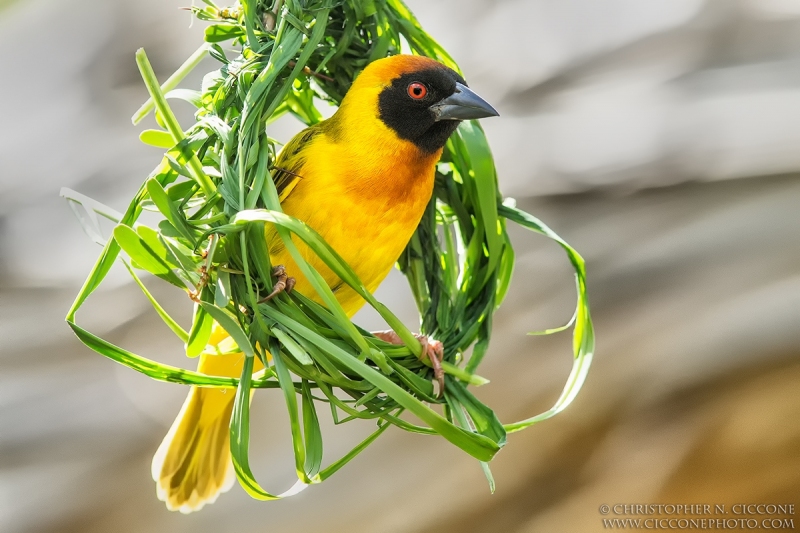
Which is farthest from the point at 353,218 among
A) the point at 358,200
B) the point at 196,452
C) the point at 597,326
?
the point at 597,326

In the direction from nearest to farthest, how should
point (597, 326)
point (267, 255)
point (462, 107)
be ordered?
point (267, 255), point (462, 107), point (597, 326)

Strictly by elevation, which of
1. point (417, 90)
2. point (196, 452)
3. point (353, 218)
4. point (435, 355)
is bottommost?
point (196, 452)

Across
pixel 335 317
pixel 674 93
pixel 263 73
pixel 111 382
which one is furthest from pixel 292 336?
pixel 674 93

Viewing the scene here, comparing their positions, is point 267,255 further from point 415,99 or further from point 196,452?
point 196,452

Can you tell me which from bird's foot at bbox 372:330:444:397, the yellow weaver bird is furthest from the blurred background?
bird's foot at bbox 372:330:444:397

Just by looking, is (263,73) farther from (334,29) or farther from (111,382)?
(111,382)

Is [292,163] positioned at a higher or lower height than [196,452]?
higher

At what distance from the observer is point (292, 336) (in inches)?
37.8

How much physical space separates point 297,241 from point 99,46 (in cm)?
169

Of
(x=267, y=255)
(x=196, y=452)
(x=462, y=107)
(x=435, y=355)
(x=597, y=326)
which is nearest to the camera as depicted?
(x=267, y=255)

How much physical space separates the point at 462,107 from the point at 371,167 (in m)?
0.19

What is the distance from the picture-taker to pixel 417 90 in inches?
50.1

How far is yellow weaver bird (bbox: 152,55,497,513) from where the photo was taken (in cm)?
120

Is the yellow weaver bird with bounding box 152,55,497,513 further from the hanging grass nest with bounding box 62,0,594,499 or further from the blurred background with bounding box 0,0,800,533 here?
the blurred background with bounding box 0,0,800,533
